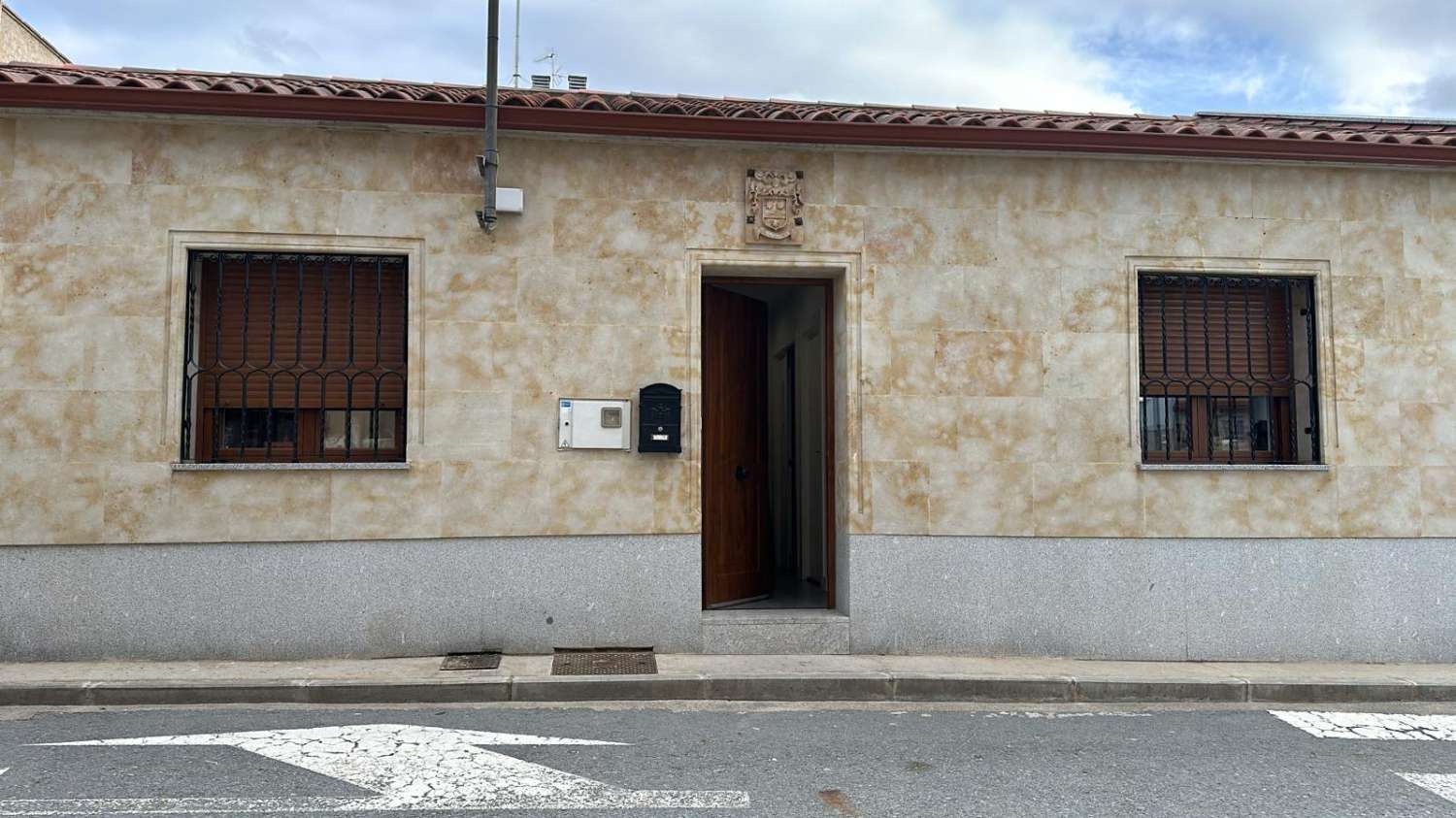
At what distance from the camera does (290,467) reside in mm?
7176

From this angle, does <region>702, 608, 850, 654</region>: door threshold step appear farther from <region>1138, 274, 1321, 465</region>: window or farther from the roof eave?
the roof eave

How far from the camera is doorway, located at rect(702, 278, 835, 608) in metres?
8.38

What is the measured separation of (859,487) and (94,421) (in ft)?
17.3

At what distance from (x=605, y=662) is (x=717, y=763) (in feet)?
7.13

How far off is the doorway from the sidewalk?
1.25 metres

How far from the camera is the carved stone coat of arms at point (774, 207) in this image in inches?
306

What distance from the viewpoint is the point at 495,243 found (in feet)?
24.6

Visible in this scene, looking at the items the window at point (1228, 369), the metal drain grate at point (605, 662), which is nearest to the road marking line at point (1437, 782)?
the window at point (1228, 369)

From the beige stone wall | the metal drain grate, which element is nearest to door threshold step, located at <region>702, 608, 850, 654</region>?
the metal drain grate

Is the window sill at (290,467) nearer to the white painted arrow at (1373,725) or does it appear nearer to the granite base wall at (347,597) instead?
the granite base wall at (347,597)

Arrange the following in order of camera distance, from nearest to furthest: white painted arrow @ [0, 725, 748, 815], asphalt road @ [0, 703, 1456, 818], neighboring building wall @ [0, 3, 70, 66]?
1. white painted arrow @ [0, 725, 748, 815]
2. asphalt road @ [0, 703, 1456, 818]
3. neighboring building wall @ [0, 3, 70, 66]

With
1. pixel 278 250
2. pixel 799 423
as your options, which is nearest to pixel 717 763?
pixel 278 250

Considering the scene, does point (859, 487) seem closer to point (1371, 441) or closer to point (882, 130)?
point (882, 130)

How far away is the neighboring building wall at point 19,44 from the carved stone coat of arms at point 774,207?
20.6ft
